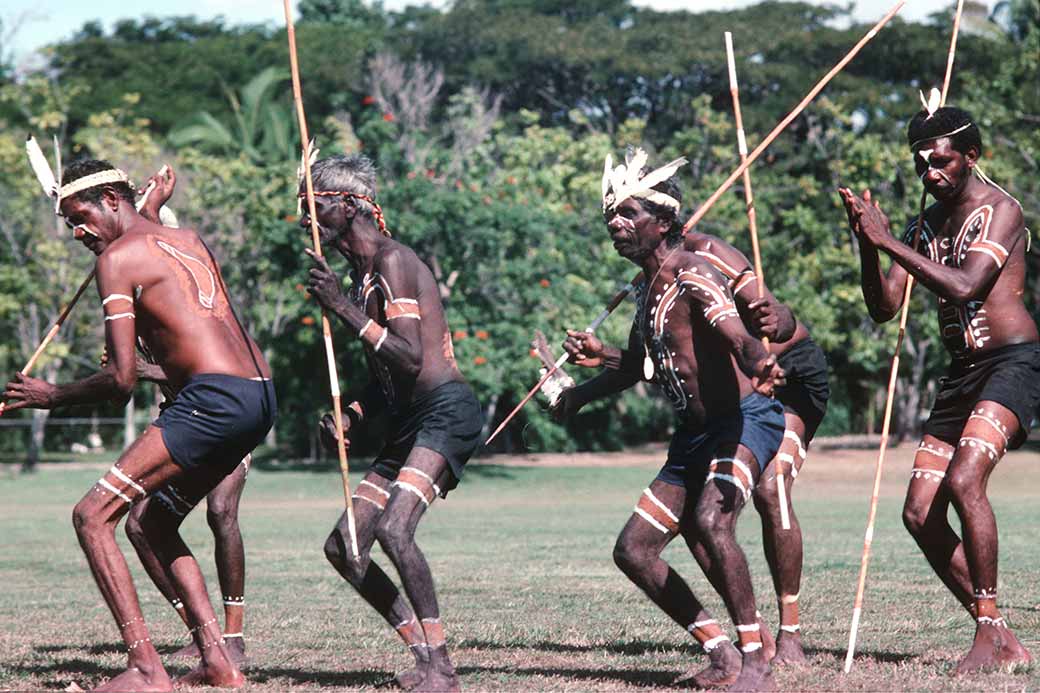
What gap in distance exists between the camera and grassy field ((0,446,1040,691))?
773 cm

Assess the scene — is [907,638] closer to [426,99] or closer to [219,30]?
[426,99]

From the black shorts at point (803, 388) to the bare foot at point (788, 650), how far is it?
123cm

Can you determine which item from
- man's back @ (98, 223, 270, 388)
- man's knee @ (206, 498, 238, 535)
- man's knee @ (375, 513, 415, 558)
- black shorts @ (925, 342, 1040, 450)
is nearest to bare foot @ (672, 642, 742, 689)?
man's knee @ (375, 513, 415, 558)

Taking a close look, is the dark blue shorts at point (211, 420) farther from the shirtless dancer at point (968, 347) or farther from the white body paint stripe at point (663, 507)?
the shirtless dancer at point (968, 347)

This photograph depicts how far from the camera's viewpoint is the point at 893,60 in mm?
45969

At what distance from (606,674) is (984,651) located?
1780mm

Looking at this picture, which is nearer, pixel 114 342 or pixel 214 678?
pixel 114 342

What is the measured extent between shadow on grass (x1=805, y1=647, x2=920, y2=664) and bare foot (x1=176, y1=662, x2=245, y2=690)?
116 inches

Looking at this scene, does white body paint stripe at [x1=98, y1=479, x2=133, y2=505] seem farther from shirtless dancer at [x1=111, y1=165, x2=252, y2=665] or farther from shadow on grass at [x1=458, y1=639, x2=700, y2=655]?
shadow on grass at [x1=458, y1=639, x2=700, y2=655]

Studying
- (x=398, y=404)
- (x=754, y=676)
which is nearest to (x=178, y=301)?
(x=398, y=404)

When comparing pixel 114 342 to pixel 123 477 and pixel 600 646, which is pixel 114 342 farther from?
pixel 600 646

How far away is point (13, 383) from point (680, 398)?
10.0 feet

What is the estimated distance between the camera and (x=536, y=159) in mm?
37062

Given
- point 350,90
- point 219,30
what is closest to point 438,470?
point 350,90
